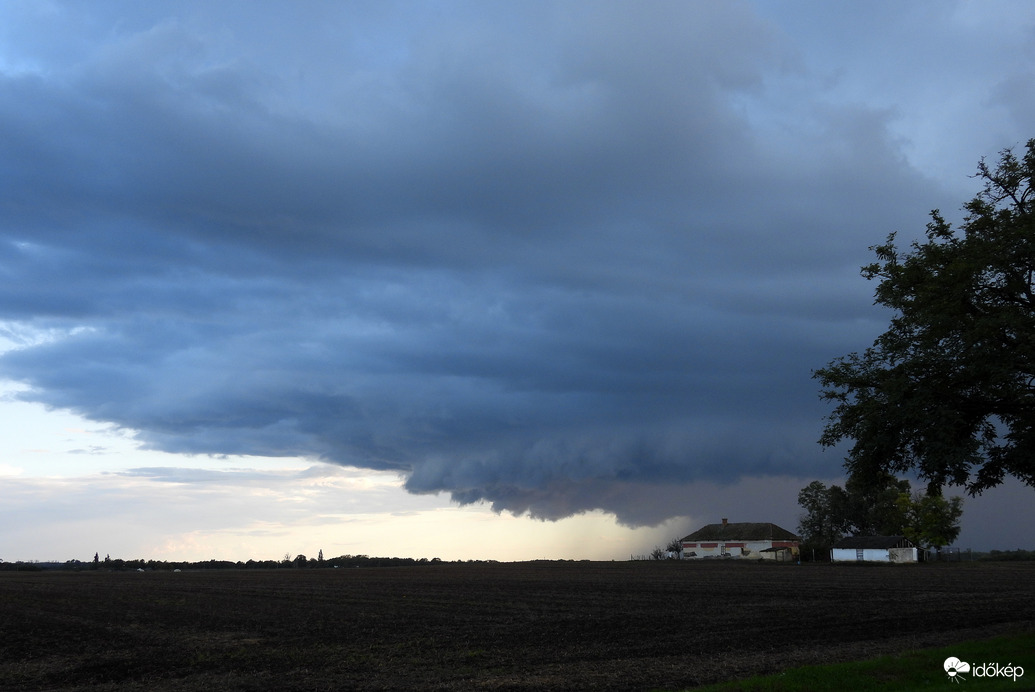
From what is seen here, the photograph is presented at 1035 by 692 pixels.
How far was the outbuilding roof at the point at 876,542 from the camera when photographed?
14350 centimetres

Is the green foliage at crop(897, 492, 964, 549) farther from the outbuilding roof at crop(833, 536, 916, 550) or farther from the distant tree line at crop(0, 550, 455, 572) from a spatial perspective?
the distant tree line at crop(0, 550, 455, 572)

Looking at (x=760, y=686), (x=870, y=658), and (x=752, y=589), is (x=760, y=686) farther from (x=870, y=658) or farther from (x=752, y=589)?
(x=752, y=589)

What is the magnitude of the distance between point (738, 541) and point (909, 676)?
161m

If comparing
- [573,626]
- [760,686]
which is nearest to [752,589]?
[573,626]

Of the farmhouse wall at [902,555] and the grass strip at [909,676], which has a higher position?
the grass strip at [909,676]

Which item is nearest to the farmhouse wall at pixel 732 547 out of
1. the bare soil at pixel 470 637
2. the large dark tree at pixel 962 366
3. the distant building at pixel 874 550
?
the distant building at pixel 874 550

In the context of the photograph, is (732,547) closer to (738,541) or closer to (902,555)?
(738,541)

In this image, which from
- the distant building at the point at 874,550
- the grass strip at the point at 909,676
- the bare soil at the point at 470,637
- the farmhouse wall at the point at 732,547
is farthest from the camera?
the farmhouse wall at the point at 732,547

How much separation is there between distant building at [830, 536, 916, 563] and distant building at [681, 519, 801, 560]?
43.5 feet

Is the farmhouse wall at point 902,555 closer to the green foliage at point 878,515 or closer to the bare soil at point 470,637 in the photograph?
the green foliage at point 878,515

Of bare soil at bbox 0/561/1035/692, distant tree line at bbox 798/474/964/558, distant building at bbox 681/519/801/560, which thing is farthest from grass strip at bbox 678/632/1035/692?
distant building at bbox 681/519/801/560

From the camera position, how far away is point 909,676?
19344mm

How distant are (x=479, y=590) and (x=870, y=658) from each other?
142 feet

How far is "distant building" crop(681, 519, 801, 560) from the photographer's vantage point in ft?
553
